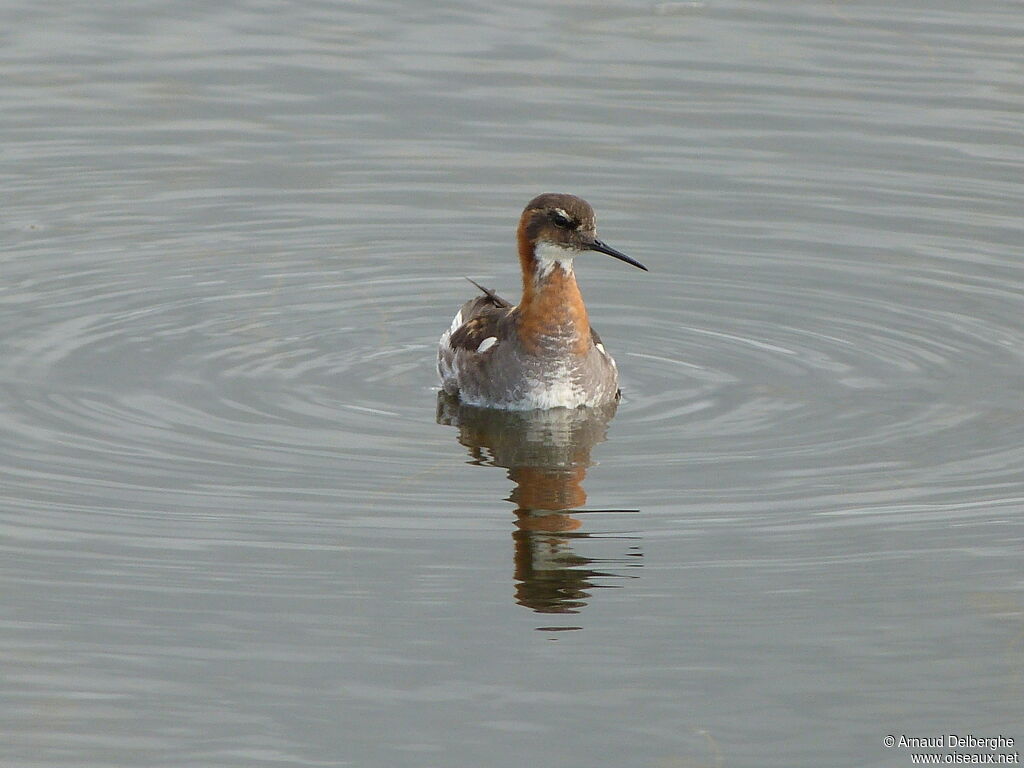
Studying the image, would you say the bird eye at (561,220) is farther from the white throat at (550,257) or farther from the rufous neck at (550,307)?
the rufous neck at (550,307)

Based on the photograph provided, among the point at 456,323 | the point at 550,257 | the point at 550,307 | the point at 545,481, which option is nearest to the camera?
the point at 545,481

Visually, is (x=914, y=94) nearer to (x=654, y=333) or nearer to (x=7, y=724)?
(x=654, y=333)

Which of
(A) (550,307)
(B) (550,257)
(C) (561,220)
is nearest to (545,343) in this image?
(A) (550,307)

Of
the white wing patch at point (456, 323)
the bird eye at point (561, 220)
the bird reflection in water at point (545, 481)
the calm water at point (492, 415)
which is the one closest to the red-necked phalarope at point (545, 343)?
the bird eye at point (561, 220)

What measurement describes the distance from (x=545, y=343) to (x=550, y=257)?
65 cm

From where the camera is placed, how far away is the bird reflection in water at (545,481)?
11195 mm

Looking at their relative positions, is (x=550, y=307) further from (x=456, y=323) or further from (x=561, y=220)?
(x=456, y=323)

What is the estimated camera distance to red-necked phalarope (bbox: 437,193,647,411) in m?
14.5

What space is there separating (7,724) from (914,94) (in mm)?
13982

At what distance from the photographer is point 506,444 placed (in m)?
14.0

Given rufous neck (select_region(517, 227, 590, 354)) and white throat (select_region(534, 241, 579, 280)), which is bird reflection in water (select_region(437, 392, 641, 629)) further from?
white throat (select_region(534, 241, 579, 280))

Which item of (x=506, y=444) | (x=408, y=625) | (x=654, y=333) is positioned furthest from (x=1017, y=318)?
(x=408, y=625)

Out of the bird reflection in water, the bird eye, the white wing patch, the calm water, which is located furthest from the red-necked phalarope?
the white wing patch

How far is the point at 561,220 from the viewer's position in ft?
47.4
